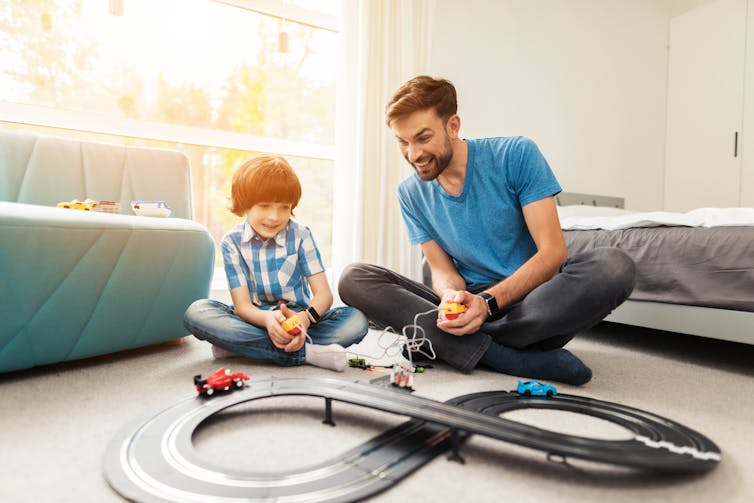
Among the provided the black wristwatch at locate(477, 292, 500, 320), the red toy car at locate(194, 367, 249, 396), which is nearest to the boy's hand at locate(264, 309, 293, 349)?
the red toy car at locate(194, 367, 249, 396)

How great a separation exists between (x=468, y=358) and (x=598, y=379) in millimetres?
357

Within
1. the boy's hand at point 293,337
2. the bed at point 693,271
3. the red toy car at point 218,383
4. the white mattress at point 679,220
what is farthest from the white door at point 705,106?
the red toy car at point 218,383

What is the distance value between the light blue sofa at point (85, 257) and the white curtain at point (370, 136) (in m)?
1.10

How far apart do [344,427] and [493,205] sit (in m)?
0.78

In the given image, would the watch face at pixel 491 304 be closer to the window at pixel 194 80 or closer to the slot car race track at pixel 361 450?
the slot car race track at pixel 361 450

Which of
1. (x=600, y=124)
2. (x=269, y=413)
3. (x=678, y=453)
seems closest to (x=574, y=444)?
Answer: (x=678, y=453)

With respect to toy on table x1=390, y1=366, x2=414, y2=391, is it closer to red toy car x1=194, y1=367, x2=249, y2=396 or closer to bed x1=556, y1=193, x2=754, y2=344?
red toy car x1=194, y1=367, x2=249, y2=396

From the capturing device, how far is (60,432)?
90 cm

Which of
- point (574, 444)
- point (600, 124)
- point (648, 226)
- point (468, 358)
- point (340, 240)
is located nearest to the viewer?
point (574, 444)

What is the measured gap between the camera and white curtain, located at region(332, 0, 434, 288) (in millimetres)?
2799

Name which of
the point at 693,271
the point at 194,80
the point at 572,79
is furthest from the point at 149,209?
the point at 572,79

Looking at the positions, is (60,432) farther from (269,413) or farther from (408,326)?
(408,326)

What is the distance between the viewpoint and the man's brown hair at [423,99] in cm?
138

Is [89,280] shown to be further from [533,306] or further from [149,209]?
[533,306]
